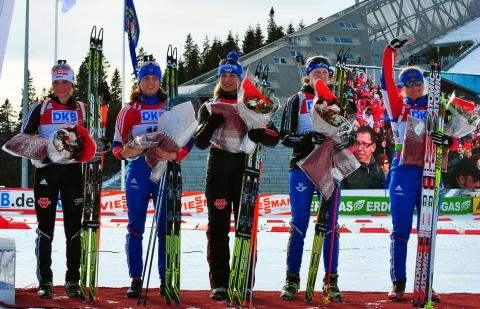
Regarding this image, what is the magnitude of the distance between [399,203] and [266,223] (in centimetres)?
1150

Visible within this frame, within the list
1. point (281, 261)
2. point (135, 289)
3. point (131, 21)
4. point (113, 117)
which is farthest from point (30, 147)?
point (113, 117)

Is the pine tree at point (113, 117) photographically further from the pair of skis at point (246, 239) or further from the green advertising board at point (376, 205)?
the pair of skis at point (246, 239)

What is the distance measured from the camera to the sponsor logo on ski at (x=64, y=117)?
689cm

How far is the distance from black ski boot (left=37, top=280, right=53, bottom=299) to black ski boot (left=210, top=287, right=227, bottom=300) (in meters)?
1.28

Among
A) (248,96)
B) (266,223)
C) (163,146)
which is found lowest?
(266,223)

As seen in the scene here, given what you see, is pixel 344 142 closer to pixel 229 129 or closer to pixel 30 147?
pixel 229 129

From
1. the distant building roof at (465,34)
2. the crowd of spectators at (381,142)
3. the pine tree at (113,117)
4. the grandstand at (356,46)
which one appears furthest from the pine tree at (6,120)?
the crowd of spectators at (381,142)

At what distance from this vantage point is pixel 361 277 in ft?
28.8

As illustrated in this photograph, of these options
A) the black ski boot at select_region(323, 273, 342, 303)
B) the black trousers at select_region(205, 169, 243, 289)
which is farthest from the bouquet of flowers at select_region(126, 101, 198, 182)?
the black ski boot at select_region(323, 273, 342, 303)

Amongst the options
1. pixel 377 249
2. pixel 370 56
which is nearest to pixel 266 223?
pixel 377 249

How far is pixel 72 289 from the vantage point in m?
6.73

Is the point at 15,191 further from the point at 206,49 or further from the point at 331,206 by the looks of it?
the point at 206,49

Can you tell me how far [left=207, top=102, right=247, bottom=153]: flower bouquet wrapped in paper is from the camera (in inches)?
268

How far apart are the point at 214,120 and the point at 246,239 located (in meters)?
0.98
